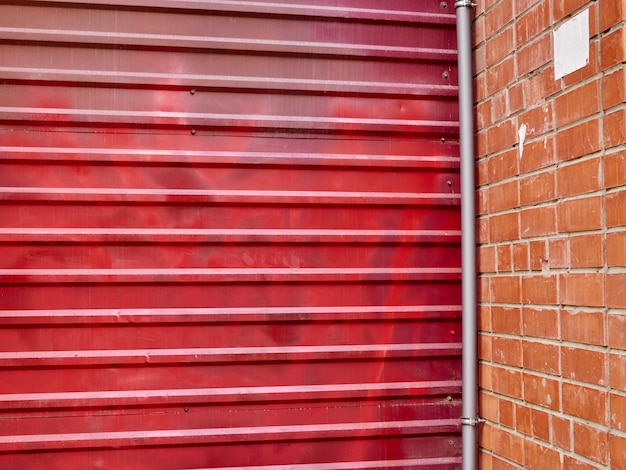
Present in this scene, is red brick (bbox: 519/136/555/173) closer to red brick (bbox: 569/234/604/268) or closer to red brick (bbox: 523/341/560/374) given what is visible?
red brick (bbox: 569/234/604/268)

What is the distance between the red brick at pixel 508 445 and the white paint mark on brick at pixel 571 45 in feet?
4.49

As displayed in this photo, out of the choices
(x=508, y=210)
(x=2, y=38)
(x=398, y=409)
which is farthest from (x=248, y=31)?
(x=398, y=409)

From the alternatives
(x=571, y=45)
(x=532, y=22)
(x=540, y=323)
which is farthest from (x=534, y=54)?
(x=540, y=323)

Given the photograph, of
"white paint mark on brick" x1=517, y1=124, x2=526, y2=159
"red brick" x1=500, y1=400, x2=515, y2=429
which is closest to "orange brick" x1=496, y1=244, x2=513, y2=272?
"white paint mark on brick" x1=517, y1=124, x2=526, y2=159

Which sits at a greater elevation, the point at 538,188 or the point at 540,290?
the point at 538,188

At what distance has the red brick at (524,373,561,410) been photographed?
2.36m

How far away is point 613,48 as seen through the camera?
2.10m

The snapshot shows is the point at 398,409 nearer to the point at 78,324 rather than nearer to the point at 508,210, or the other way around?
the point at 508,210

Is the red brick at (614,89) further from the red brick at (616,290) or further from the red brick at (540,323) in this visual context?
the red brick at (540,323)

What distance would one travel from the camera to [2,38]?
2.77 m

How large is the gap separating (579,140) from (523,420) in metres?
1.07

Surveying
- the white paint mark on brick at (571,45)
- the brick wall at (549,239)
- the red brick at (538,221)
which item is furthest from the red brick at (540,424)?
the white paint mark on brick at (571,45)

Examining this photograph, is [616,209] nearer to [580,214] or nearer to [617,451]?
[580,214]

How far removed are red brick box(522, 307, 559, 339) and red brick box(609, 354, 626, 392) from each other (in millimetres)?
284
